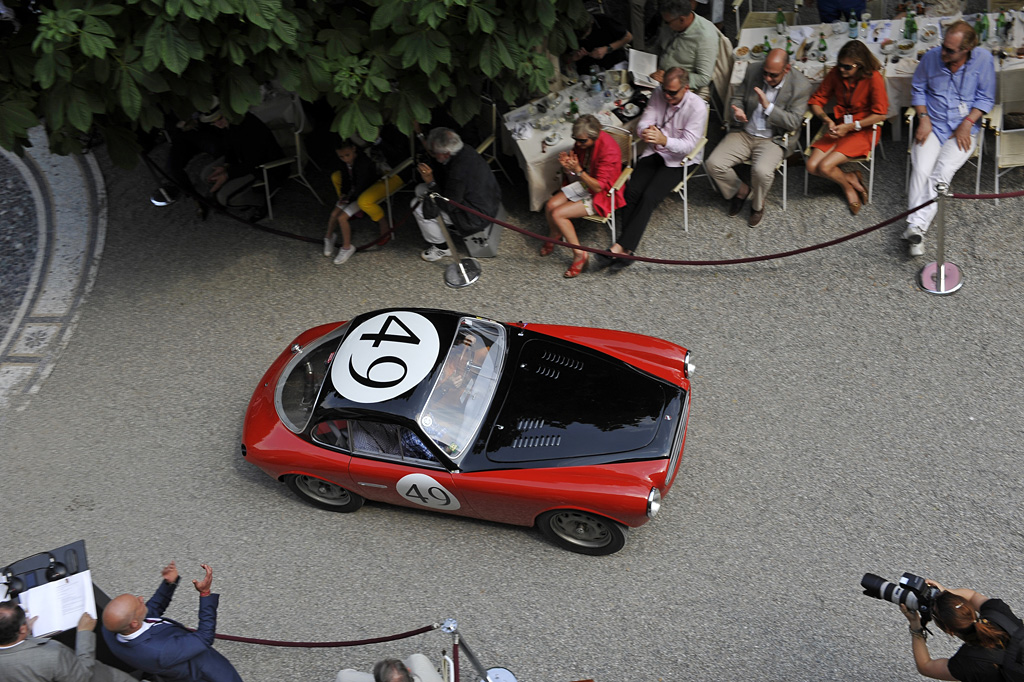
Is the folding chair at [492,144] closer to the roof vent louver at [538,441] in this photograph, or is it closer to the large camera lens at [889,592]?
the roof vent louver at [538,441]

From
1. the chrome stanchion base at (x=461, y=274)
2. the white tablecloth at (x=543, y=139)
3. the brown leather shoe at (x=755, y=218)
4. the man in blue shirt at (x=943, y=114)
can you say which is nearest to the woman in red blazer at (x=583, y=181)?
the white tablecloth at (x=543, y=139)

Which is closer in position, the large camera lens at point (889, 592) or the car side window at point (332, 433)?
the large camera lens at point (889, 592)

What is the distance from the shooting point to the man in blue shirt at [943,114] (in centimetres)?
723

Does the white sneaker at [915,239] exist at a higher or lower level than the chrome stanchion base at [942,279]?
higher

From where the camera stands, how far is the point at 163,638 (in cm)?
452

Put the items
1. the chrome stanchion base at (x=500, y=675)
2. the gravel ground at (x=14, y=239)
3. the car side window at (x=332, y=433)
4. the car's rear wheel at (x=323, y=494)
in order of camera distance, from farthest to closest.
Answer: the gravel ground at (x=14, y=239)
the car's rear wheel at (x=323, y=494)
the car side window at (x=332, y=433)
the chrome stanchion base at (x=500, y=675)

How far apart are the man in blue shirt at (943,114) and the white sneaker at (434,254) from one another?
4.34m

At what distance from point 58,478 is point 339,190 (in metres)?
3.69

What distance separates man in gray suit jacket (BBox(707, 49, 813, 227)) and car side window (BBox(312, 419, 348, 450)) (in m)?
4.45

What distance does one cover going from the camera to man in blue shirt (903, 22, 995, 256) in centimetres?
723

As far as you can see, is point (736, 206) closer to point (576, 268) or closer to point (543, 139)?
point (576, 268)

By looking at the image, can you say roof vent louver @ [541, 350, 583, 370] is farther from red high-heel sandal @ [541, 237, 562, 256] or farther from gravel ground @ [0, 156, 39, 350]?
gravel ground @ [0, 156, 39, 350]

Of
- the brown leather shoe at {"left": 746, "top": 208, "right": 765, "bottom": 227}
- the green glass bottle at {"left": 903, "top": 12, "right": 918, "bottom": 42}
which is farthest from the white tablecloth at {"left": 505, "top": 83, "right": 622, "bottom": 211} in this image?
the green glass bottle at {"left": 903, "top": 12, "right": 918, "bottom": 42}

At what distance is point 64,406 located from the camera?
294 inches
